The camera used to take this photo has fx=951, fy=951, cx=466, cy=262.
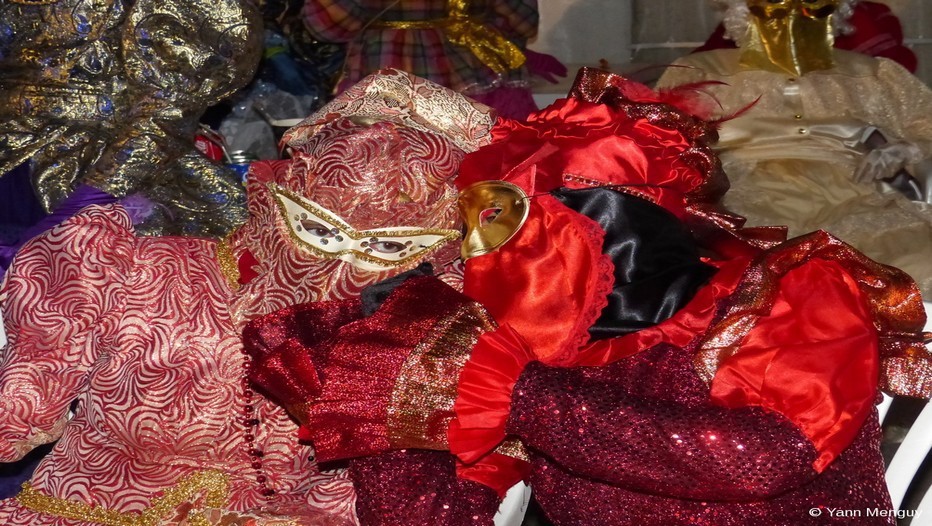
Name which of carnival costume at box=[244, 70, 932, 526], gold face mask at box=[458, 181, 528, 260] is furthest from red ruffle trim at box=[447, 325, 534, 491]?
gold face mask at box=[458, 181, 528, 260]

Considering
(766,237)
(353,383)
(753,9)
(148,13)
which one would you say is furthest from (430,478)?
(753,9)

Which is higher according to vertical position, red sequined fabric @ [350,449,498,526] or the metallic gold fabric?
the metallic gold fabric

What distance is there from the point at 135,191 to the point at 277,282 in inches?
22.1

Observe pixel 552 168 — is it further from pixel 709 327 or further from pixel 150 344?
pixel 150 344

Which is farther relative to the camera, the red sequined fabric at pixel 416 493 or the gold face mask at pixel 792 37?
the gold face mask at pixel 792 37

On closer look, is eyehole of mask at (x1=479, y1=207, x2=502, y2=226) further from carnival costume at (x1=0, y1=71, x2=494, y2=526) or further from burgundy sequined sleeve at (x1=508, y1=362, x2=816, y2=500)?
burgundy sequined sleeve at (x1=508, y1=362, x2=816, y2=500)

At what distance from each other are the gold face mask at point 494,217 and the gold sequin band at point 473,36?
1342mm

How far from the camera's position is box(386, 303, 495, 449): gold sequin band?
2.95ft

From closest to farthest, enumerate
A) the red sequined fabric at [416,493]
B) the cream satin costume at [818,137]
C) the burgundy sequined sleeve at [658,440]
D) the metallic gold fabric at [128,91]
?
the burgundy sequined sleeve at [658,440] < the red sequined fabric at [416,493] < the metallic gold fabric at [128,91] < the cream satin costume at [818,137]

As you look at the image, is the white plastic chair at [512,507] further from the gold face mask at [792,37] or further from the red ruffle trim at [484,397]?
the gold face mask at [792,37]

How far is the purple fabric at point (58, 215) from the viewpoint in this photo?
137 centimetres

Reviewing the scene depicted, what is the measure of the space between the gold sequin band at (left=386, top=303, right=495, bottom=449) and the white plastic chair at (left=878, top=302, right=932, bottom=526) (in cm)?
51

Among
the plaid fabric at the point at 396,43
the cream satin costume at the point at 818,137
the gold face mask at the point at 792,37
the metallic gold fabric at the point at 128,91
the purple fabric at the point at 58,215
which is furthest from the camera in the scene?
the plaid fabric at the point at 396,43

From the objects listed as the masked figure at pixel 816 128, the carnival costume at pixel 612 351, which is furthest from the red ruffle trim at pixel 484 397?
the masked figure at pixel 816 128
